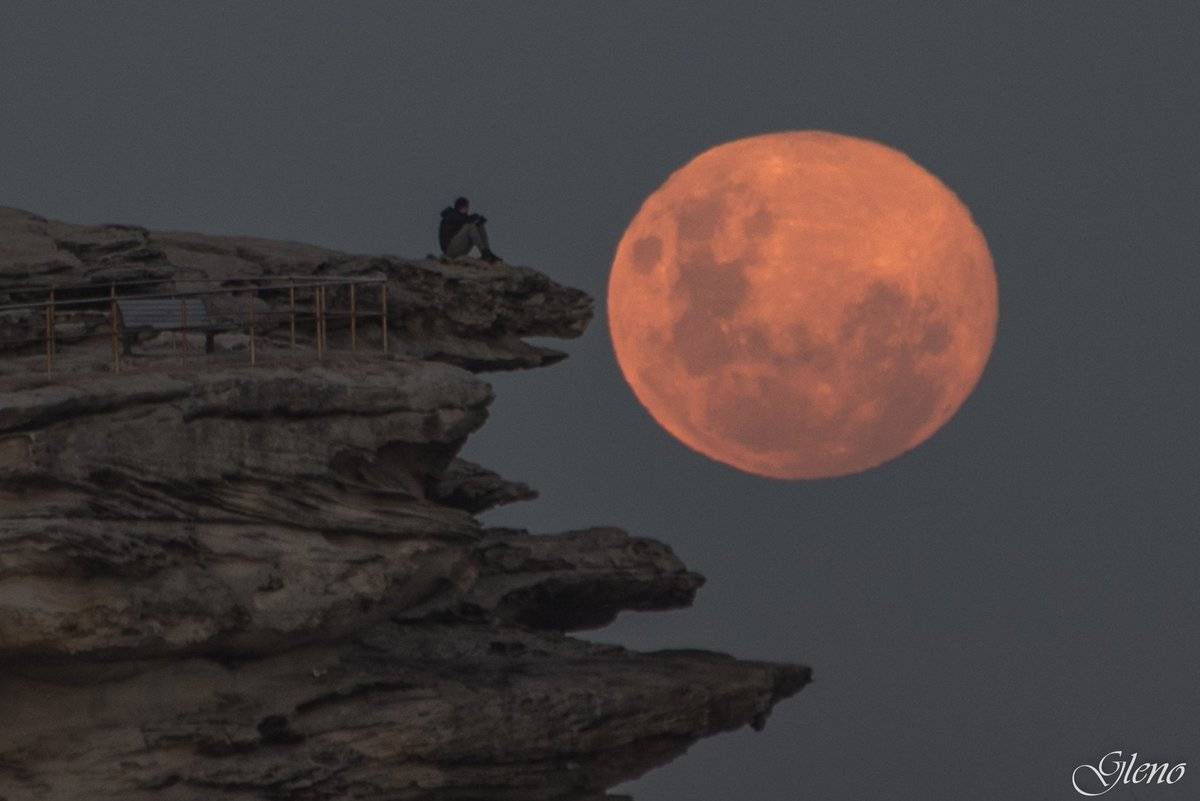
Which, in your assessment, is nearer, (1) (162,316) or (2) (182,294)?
(2) (182,294)

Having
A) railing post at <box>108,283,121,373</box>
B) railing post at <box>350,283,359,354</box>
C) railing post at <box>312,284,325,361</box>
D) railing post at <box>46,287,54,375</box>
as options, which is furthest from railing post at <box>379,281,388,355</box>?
railing post at <box>46,287,54,375</box>

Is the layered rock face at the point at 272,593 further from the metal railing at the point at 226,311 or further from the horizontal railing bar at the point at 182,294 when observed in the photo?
the horizontal railing bar at the point at 182,294

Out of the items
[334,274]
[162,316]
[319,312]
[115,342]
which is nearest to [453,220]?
[334,274]

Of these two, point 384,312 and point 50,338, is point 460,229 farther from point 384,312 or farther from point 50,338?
point 50,338

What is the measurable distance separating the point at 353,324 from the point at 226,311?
238cm

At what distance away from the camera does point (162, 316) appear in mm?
53531

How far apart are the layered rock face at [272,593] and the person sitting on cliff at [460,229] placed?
101cm

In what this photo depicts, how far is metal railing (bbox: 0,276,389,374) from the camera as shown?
5328cm

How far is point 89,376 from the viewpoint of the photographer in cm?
5128

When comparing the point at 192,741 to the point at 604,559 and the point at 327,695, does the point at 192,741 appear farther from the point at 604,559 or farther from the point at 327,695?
the point at 604,559

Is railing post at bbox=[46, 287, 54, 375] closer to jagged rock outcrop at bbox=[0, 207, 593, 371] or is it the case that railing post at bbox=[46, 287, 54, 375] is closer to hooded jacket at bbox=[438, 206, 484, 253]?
jagged rock outcrop at bbox=[0, 207, 593, 371]

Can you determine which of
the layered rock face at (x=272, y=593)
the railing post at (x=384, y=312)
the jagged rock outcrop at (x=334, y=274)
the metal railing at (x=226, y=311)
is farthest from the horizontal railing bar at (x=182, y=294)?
the layered rock face at (x=272, y=593)

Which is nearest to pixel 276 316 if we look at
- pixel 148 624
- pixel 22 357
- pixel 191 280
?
pixel 191 280

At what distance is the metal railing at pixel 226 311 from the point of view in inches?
2098
